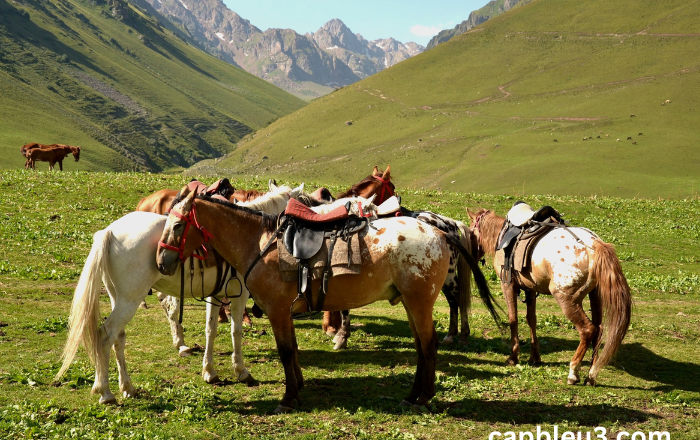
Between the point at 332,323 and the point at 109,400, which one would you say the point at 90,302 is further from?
the point at 332,323

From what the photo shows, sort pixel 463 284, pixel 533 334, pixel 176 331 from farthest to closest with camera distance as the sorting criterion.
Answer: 1. pixel 463 284
2. pixel 176 331
3. pixel 533 334

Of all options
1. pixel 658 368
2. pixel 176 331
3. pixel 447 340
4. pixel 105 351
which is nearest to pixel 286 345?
pixel 105 351

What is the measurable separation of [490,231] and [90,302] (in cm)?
781

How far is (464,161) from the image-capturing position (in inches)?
2808

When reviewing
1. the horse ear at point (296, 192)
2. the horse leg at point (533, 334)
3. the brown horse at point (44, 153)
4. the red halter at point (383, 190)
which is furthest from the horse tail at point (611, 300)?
the brown horse at point (44, 153)

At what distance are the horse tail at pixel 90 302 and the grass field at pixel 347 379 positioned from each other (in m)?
0.92

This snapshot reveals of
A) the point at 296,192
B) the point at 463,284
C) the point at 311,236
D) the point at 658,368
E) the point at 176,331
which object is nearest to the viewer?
Result: the point at 311,236

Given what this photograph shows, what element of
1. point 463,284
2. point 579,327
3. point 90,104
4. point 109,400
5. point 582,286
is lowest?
point 109,400

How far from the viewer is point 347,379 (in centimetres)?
873

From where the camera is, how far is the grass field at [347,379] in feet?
22.3

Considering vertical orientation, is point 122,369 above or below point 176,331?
below

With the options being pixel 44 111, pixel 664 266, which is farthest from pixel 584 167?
pixel 44 111

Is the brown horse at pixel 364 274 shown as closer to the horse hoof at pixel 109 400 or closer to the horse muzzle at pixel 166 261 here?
the horse muzzle at pixel 166 261

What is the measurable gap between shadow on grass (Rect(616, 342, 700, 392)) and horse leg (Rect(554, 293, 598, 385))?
4.13ft
